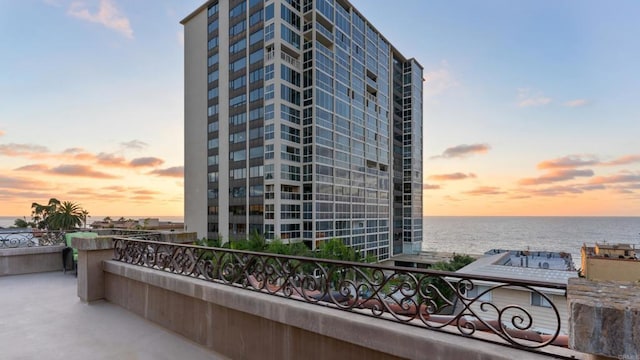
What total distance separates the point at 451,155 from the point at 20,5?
6473cm

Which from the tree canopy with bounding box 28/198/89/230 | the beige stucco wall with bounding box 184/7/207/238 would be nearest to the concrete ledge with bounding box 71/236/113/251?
the tree canopy with bounding box 28/198/89/230

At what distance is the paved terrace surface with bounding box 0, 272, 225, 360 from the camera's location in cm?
381

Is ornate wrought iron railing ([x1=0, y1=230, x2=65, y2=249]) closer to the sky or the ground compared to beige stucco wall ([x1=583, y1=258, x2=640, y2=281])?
closer to the sky

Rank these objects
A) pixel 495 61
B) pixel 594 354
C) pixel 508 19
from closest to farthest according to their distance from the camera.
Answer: pixel 594 354, pixel 508 19, pixel 495 61

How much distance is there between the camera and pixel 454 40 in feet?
71.5

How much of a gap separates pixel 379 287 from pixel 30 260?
10.6m

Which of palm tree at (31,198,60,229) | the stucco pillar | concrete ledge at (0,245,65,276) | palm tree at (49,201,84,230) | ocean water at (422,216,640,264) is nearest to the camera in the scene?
the stucco pillar

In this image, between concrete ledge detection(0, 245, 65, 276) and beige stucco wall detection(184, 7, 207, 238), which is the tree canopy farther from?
concrete ledge detection(0, 245, 65, 276)

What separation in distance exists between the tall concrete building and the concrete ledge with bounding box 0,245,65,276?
1048 inches

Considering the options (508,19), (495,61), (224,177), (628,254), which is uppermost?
(508,19)

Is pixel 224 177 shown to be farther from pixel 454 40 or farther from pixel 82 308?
pixel 82 308

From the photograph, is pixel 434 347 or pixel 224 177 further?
pixel 224 177

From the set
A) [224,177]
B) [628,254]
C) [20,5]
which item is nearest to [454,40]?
[20,5]

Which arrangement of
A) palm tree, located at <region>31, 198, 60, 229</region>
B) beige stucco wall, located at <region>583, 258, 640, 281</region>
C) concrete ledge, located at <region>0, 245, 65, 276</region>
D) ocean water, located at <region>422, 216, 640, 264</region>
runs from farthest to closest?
ocean water, located at <region>422, 216, 640, 264</region>
palm tree, located at <region>31, 198, 60, 229</region>
beige stucco wall, located at <region>583, 258, 640, 281</region>
concrete ledge, located at <region>0, 245, 65, 276</region>
